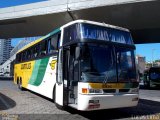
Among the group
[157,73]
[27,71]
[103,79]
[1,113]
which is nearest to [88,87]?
[103,79]

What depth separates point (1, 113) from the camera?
1114 cm

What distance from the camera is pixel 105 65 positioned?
10.2m

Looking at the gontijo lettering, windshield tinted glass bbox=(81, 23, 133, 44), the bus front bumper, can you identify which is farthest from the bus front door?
the gontijo lettering

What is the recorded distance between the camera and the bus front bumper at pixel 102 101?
9.73m

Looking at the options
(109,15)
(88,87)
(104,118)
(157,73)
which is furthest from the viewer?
(157,73)

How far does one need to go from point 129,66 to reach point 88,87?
1.93 m

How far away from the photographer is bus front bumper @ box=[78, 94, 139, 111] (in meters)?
9.73

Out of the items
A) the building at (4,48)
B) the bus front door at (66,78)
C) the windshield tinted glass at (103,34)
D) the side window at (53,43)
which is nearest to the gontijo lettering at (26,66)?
the side window at (53,43)

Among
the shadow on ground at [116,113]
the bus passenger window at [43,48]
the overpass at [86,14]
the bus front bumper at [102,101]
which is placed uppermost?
the overpass at [86,14]

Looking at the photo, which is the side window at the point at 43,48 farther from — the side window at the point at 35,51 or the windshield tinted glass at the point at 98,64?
the windshield tinted glass at the point at 98,64

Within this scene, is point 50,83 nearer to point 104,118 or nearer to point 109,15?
point 104,118

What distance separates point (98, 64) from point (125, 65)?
1182 mm

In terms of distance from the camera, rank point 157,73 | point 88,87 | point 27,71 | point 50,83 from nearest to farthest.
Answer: point 88,87
point 50,83
point 27,71
point 157,73

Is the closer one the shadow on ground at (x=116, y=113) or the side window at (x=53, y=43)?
the shadow on ground at (x=116, y=113)
